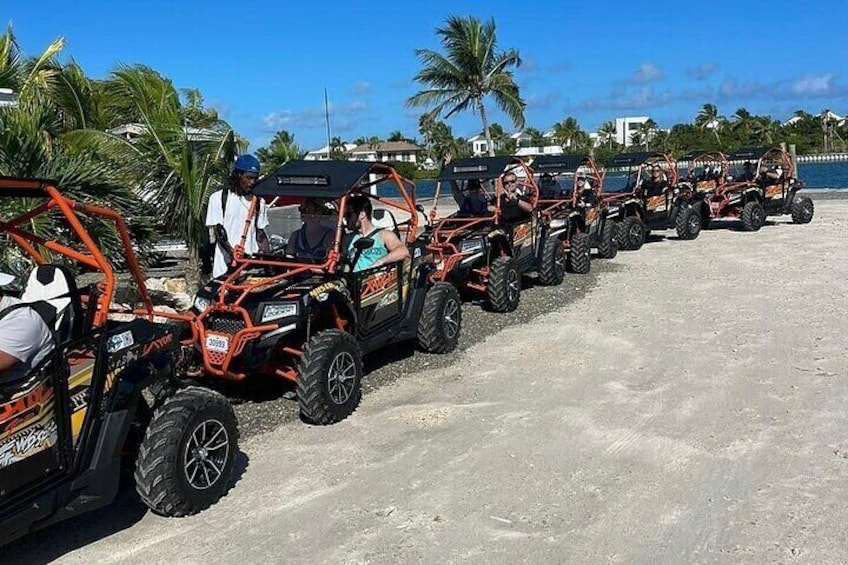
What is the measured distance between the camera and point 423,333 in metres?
7.89

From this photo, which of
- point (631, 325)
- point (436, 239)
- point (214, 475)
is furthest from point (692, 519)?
point (436, 239)

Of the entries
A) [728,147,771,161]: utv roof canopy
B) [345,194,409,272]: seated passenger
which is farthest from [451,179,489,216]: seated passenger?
[728,147,771,161]: utv roof canopy

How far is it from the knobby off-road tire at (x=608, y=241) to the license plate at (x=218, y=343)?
9.95 meters

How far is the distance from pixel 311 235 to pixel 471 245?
3.27m

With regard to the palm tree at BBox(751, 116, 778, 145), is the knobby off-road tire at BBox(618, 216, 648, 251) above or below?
below

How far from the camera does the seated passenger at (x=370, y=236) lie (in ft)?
23.1

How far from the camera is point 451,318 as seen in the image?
817 cm

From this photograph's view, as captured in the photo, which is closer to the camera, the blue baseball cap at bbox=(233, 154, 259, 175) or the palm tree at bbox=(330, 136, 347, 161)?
the blue baseball cap at bbox=(233, 154, 259, 175)

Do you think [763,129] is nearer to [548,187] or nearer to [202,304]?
[548,187]

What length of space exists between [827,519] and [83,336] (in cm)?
400

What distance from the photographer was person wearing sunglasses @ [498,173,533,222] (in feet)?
35.7

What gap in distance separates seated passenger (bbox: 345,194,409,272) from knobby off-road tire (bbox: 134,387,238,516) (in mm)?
2558

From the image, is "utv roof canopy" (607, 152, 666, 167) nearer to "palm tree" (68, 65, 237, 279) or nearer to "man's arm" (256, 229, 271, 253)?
"palm tree" (68, 65, 237, 279)

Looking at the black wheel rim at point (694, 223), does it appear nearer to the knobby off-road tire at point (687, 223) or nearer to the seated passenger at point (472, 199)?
the knobby off-road tire at point (687, 223)
